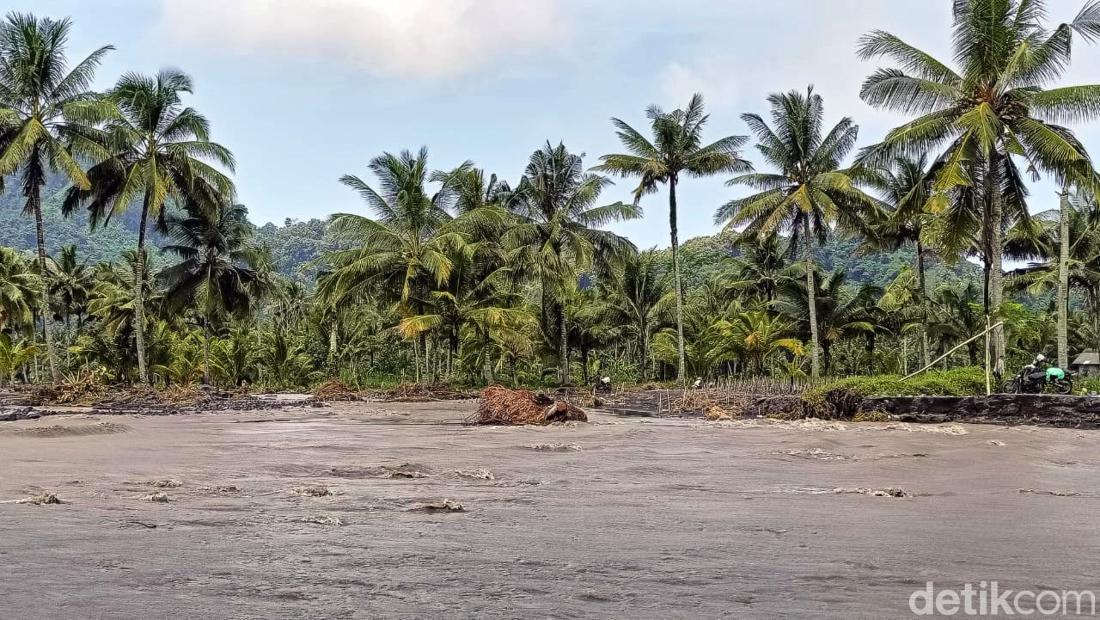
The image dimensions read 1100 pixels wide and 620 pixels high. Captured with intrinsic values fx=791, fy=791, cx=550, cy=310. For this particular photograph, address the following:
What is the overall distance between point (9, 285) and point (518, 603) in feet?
127

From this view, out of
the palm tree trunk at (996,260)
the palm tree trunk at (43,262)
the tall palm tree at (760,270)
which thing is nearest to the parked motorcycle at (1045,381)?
the palm tree trunk at (996,260)

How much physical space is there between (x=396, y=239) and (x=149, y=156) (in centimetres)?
907

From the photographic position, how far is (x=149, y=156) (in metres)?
27.9

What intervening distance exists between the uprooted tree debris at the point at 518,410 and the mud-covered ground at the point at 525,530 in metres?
5.73

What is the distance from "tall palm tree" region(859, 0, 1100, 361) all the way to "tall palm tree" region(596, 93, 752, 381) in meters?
10.3

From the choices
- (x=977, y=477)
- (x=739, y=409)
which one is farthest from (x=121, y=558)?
(x=739, y=409)

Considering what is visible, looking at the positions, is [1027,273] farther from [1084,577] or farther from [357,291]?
[1084,577]

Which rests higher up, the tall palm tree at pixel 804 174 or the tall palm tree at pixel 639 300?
the tall palm tree at pixel 804 174

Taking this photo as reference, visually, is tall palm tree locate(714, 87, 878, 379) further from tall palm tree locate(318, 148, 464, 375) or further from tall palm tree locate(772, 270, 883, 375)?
tall palm tree locate(318, 148, 464, 375)

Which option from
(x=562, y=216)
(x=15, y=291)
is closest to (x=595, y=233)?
(x=562, y=216)

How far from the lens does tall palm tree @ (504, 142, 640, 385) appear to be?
3275cm

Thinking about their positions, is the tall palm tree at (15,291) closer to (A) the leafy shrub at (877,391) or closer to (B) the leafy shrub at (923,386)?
(A) the leafy shrub at (877,391)

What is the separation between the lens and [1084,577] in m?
3.97

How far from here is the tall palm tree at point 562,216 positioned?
32750 millimetres
